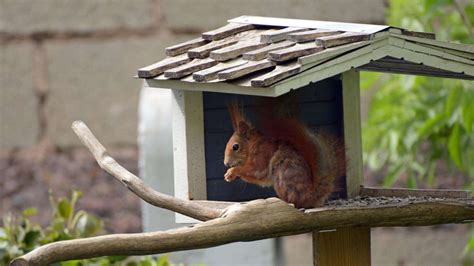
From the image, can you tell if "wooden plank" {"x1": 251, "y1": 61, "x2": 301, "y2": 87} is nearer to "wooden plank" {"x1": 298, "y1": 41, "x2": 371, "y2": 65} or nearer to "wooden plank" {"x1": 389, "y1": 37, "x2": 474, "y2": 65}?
"wooden plank" {"x1": 298, "y1": 41, "x2": 371, "y2": 65}

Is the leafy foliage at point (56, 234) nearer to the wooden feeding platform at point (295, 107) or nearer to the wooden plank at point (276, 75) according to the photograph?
the wooden feeding platform at point (295, 107)

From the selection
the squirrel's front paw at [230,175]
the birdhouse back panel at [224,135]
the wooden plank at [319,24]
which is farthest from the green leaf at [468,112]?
the squirrel's front paw at [230,175]

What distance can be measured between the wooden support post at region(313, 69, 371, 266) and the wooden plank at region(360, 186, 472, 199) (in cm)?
5

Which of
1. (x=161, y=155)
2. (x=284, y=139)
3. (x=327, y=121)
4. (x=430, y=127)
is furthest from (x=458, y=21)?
(x=284, y=139)

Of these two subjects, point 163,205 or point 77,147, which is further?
point 77,147

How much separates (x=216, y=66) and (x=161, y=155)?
1.70 meters

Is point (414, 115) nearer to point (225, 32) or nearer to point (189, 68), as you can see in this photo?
point (225, 32)

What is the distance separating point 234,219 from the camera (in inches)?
81.7

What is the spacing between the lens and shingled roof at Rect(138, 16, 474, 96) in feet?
7.06

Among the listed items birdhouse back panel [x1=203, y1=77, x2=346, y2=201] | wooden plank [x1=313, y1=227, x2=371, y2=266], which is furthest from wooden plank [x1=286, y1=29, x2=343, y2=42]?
wooden plank [x1=313, y1=227, x2=371, y2=266]

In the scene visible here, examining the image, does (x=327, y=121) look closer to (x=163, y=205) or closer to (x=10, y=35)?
(x=163, y=205)

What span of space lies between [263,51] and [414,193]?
0.56m

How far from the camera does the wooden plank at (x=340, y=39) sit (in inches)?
87.2

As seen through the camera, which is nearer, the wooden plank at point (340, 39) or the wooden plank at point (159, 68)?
the wooden plank at point (340, 39)
